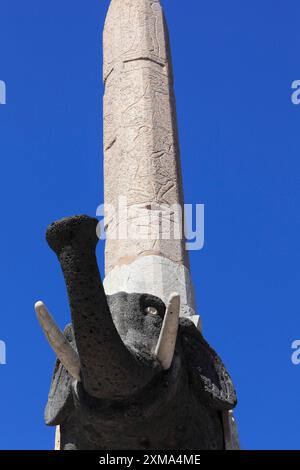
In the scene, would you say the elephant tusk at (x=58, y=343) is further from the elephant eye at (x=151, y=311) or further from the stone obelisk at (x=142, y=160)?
the stone obelisk at (x=142, y=160)

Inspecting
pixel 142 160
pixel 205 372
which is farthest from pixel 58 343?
pixel 142 160

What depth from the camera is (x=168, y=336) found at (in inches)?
183

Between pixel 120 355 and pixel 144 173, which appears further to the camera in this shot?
pixel 144 173

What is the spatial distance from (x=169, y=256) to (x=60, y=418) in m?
1.46

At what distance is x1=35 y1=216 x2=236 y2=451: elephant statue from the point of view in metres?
3.95

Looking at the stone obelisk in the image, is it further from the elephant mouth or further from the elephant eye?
the elephant mouth

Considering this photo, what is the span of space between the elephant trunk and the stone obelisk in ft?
4.63

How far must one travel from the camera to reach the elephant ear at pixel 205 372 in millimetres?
5090

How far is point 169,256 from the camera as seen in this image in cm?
594

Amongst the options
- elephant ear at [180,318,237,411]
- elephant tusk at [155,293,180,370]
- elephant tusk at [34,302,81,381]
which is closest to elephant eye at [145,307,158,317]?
elephant ear at [180,318,237,411]

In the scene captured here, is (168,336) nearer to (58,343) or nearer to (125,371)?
(125,371)

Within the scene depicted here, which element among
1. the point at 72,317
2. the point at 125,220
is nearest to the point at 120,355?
the point at 72,317
